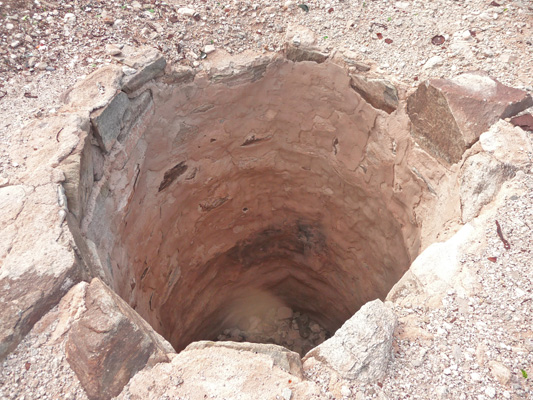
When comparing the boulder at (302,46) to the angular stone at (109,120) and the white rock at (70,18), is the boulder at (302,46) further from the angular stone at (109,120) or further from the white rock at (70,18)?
the white rock at (70,18)

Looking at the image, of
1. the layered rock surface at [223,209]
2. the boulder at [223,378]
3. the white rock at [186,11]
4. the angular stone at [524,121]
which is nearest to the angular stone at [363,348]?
the layered rock surface at [223,209]

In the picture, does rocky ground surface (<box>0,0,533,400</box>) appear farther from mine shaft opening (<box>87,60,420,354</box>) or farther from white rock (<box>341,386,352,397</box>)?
mine shaft opening (<box>87,60,420,354</box>)

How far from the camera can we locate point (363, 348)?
1.63 m

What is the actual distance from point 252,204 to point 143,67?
67.9 inches

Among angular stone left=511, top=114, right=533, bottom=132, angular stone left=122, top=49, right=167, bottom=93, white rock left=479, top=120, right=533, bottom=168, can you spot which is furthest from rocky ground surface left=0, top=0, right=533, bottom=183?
white rock left=479, top=120, right=533, bottom=168

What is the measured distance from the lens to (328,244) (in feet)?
13.1

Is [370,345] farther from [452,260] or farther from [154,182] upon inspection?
[154,182]

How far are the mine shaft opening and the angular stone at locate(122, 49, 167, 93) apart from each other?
0.11 meters

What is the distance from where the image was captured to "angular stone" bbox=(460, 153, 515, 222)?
213 centimetres

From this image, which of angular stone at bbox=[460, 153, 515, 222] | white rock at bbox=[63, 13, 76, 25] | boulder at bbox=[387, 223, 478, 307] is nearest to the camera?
boulder at bbox=[387, 223, 478, 307]

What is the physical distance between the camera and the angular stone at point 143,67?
255 cm

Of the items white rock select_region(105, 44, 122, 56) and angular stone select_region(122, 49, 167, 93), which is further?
white rock select_region(105, 44, 122, 56)

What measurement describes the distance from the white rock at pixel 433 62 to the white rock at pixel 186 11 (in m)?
1.73

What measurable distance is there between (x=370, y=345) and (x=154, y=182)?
80.8 inches
